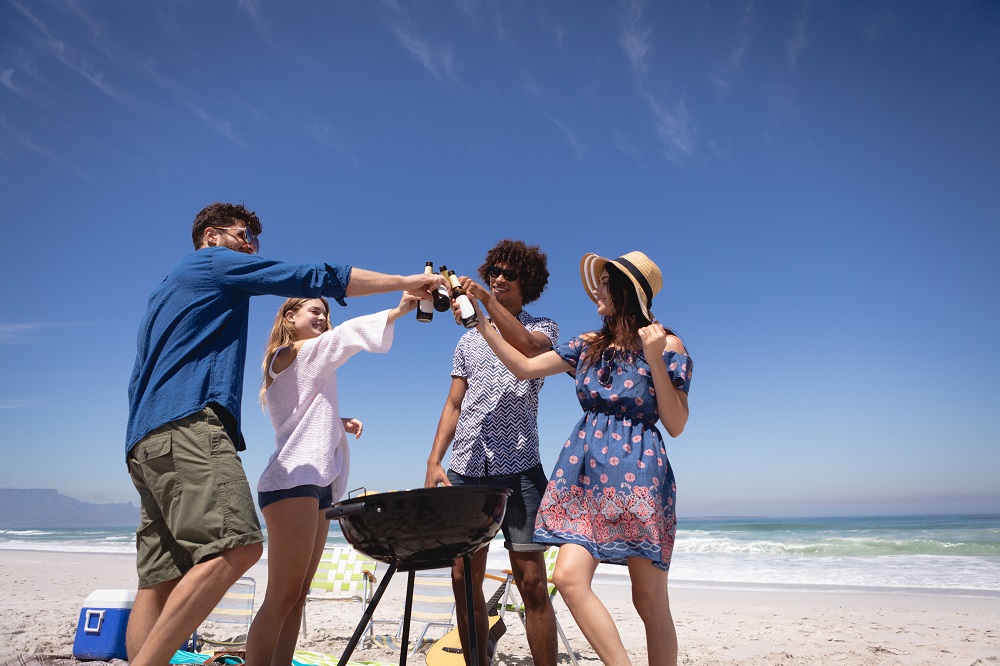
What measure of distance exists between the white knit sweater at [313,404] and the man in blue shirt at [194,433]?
249 mm

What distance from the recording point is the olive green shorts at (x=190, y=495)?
208 centimetres

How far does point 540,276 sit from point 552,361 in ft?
3.43

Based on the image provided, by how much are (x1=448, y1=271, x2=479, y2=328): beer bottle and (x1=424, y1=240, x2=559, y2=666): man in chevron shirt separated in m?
0.12

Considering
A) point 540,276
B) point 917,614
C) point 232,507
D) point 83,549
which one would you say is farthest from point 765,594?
point 83,549

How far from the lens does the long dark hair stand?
267 centimetres

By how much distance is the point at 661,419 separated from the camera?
261 cm

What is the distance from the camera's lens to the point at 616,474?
2.46 meters

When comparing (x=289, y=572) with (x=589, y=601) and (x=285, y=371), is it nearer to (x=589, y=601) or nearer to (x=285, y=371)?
(x=285, y=371)

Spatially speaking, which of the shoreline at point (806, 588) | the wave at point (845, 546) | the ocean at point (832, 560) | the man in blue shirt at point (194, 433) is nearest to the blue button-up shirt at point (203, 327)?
the man in blue shirt at point (194, 433)

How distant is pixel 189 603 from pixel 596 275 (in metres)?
2.04

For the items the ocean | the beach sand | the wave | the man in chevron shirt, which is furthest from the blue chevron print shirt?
the wave

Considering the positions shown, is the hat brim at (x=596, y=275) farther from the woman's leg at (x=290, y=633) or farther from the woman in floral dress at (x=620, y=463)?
the woman's leg at (x=290, y=633)

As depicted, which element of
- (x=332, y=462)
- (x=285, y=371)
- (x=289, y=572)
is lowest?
(x=289, y=572)

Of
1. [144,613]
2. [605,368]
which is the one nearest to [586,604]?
[605,368]
